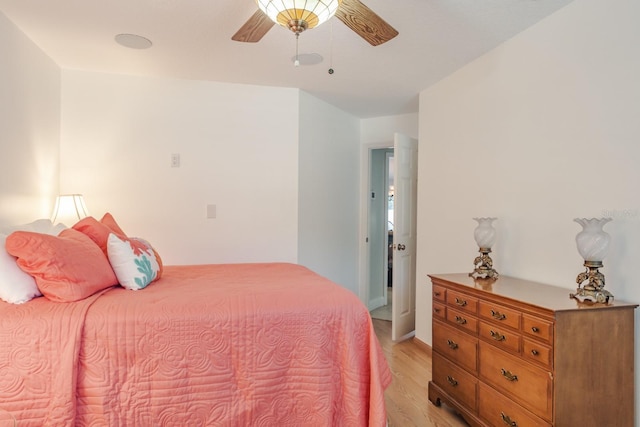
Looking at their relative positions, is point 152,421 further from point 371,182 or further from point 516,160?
point 371,182

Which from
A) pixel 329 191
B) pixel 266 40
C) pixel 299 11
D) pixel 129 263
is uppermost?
pixel 266 40

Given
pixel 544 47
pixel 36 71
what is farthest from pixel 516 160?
pixel 36 71

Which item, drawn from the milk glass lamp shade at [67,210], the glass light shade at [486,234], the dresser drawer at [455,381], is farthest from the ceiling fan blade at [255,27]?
the dresser drawer at [455,381]

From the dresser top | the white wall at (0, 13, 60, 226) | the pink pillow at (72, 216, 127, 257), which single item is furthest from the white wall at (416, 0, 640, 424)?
the white wall at (0, 13, 60, 226)

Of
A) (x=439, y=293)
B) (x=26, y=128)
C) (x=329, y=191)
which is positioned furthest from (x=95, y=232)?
(x=329, y=191)

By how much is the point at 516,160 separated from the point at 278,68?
1938mm

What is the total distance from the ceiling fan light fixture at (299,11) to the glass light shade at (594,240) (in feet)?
4.83

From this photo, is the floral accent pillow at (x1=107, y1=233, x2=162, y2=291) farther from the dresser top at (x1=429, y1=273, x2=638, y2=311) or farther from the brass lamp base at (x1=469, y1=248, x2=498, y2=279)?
the brass lamp base at (x1=469, y1=248, x2=498, y2=279)

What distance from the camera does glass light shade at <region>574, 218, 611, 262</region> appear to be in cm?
169

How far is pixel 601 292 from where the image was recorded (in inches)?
66.4

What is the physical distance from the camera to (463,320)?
86.4 inches

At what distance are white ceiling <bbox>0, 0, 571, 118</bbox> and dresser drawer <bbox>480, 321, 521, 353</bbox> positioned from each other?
69.0 inches

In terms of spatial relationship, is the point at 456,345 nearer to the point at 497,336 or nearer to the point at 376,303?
the point at 497,336

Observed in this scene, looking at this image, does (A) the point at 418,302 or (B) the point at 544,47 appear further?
(A) the point at 418,302
